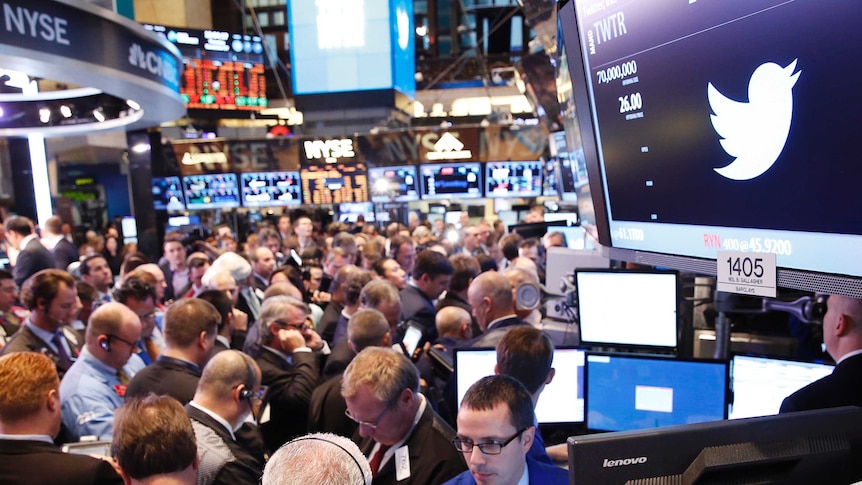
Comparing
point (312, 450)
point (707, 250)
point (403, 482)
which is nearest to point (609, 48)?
point (707, 250)

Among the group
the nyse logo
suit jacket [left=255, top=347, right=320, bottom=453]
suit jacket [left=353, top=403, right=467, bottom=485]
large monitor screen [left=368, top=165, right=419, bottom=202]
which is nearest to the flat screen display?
large monitor screen [left=368, top=165, right=419, bottom=202]

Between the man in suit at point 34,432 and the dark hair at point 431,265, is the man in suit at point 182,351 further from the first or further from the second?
the dark hair at point 431,265

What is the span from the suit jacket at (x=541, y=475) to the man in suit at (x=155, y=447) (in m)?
0.88

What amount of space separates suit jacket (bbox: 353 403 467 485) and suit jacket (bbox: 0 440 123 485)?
99 cm

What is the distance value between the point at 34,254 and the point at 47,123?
1681 millimetres

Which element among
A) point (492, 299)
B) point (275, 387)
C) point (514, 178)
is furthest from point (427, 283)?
point (514, 178)

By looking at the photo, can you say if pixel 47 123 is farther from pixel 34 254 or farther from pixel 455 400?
pixel 455 400

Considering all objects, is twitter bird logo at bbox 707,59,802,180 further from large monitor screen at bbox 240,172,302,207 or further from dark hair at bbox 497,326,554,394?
large monitor screen at bbox 240,172,302,207

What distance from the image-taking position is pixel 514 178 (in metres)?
11.5

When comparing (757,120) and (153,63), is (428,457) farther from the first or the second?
(153,63)

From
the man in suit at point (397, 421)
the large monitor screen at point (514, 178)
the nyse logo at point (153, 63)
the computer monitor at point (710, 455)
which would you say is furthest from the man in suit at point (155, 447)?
the large monitor screen at point (514, 178)

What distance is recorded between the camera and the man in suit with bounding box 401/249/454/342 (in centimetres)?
528

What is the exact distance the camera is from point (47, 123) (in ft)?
24.4

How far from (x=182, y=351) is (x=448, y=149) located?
871 centimetres
